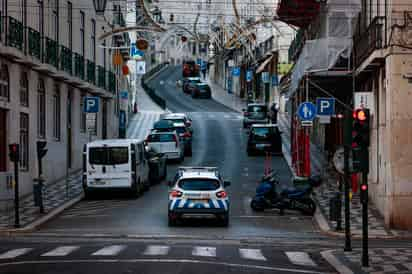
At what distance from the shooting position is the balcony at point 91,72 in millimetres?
49062

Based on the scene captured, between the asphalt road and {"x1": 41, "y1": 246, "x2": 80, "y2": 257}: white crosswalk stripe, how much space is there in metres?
0.02

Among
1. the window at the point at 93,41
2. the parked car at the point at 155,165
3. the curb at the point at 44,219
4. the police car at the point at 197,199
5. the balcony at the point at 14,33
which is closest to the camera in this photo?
the curb at the point at 44,219

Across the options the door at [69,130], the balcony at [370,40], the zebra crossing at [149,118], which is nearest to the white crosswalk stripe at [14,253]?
the balcony at [370,40]

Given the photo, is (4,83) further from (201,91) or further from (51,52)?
(201,91)

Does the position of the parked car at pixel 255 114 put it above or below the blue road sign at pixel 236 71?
below

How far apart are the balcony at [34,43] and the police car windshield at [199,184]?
35.0ft

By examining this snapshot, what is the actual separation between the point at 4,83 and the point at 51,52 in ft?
20.3

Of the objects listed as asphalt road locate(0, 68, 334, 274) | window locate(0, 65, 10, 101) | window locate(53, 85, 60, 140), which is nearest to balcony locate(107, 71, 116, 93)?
asphalt road locate(0, 68, 334, 274)

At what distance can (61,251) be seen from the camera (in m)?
21.5

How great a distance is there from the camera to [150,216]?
102ft

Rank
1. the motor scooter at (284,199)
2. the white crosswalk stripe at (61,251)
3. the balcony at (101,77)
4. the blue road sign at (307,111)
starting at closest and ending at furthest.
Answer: the white crosswalk stripe at (61,251)
the motor scooter at (284,199)
the blue road sign at (307,111)
the balcony at (101,77)

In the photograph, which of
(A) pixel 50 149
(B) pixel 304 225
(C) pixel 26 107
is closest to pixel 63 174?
(A) pixel 50 149

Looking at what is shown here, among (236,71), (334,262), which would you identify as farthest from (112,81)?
(334,262)

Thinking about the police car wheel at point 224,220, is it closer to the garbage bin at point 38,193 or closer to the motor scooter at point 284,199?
the motor scooter at point 284,199
